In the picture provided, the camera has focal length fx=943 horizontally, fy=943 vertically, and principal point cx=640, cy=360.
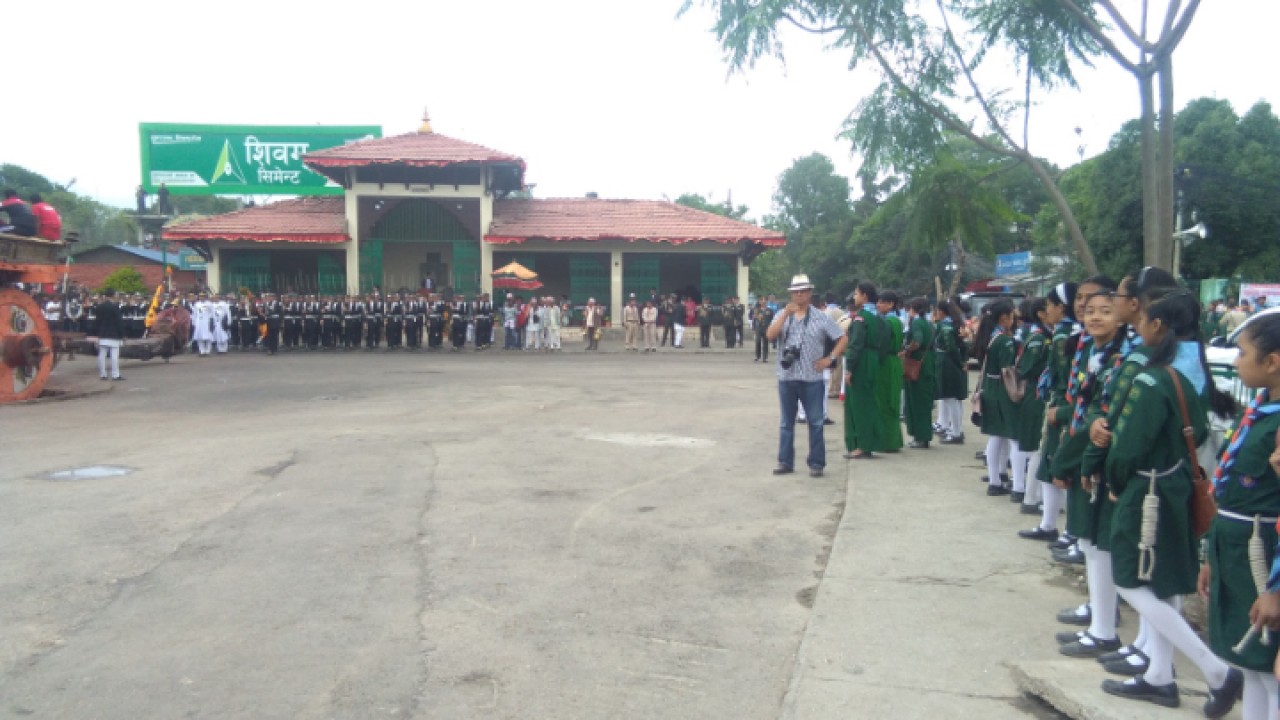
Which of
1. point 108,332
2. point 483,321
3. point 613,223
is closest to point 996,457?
point 108,332

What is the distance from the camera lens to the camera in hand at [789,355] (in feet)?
28.7

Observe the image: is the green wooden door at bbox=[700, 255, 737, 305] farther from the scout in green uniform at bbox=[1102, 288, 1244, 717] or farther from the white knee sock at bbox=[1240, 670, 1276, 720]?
the white knee sock at bbox=[1240, 670, 1276, 720]

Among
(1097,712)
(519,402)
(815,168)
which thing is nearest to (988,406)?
(1097,712)

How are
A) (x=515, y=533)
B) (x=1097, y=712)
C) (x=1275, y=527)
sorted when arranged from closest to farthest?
(x=1275, y=527), (x=1097, y=712), (x=515, y=533)

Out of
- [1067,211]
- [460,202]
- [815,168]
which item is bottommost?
[1067,211]

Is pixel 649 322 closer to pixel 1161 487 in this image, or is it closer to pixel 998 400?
pixel 998 400

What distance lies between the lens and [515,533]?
6680 millimetres

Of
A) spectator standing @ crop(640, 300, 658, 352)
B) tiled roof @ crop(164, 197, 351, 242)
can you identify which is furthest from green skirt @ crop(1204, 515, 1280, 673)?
tiled roof @ crop(164, 197, 351, 242)

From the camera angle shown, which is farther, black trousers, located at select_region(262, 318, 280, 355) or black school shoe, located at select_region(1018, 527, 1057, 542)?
black trousers, located at select_region(262, 318, 280, 355)

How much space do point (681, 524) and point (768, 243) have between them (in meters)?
24.7

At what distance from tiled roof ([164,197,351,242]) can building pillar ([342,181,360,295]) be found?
326mm

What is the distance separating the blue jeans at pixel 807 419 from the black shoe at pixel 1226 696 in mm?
5073

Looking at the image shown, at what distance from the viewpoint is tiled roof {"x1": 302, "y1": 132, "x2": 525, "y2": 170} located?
29188 millimetres

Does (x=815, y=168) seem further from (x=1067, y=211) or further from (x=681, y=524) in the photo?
(x=681, y=524)
